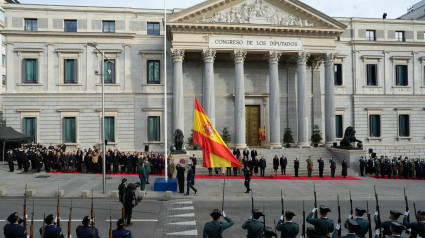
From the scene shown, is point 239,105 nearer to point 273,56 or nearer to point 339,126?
point 273,56

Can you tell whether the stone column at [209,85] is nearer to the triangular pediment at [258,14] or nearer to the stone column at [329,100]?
the triangular pediment at [258,14]

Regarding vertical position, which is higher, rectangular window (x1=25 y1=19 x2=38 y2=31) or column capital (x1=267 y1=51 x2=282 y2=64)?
rectangular window (x1=25 y1=19 x2=38 y2=31)

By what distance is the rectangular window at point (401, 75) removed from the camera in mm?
40938

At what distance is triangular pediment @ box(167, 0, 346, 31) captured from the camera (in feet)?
106

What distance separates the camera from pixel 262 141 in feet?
121

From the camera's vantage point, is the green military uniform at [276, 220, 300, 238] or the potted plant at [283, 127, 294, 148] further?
the potted plant at [283, 127, 294, 148]

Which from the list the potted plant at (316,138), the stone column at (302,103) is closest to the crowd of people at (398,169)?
the stone column at (302,103)

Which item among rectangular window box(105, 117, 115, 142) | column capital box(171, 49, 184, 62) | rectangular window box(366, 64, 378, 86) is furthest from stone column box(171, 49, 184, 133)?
rectangular window box(366, 64, 378, 86)

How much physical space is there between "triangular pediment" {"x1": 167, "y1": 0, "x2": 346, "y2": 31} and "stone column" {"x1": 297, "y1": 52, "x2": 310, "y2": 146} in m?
3.67

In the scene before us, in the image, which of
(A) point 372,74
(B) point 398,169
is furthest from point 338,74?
(B) point 398,169

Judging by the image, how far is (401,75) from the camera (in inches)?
1617

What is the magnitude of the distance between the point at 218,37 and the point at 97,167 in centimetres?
1756

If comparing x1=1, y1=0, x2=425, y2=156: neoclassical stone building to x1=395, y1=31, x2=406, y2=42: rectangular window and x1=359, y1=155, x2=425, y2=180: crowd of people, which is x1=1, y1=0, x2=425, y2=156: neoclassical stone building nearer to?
x1=395, y1=31, x2=406, y2=42: rectangular window

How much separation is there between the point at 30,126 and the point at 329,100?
32758mm
